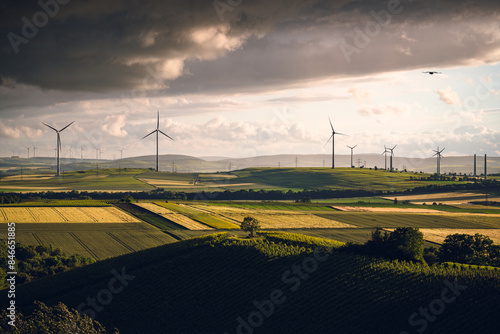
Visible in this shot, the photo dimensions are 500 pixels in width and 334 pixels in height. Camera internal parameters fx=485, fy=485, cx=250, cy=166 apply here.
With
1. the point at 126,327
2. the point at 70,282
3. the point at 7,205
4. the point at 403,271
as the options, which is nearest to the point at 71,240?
the point at 70,282

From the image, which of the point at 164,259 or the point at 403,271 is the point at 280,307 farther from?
the point at 164,259

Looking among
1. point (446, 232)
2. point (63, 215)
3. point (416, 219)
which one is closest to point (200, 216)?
point (63, 215)

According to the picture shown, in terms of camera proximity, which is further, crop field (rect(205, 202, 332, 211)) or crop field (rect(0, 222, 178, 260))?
crop field (rect(205, 202, 332, 211))

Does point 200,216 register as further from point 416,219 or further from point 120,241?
point 416,219

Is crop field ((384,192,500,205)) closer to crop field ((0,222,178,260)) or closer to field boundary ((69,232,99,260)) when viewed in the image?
crop field ((0,222,178,260))

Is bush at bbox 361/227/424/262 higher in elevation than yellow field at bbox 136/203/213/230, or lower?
higher

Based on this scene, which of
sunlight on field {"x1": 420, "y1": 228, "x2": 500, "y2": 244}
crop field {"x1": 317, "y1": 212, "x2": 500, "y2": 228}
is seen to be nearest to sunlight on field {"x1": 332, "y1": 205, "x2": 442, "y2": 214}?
crop field {"x1": 317, "y1": 212, "x2": 500, "y2": 228}

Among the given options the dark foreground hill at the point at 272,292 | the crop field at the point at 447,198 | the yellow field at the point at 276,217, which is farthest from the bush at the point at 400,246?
the crop field at the point at 447,198
